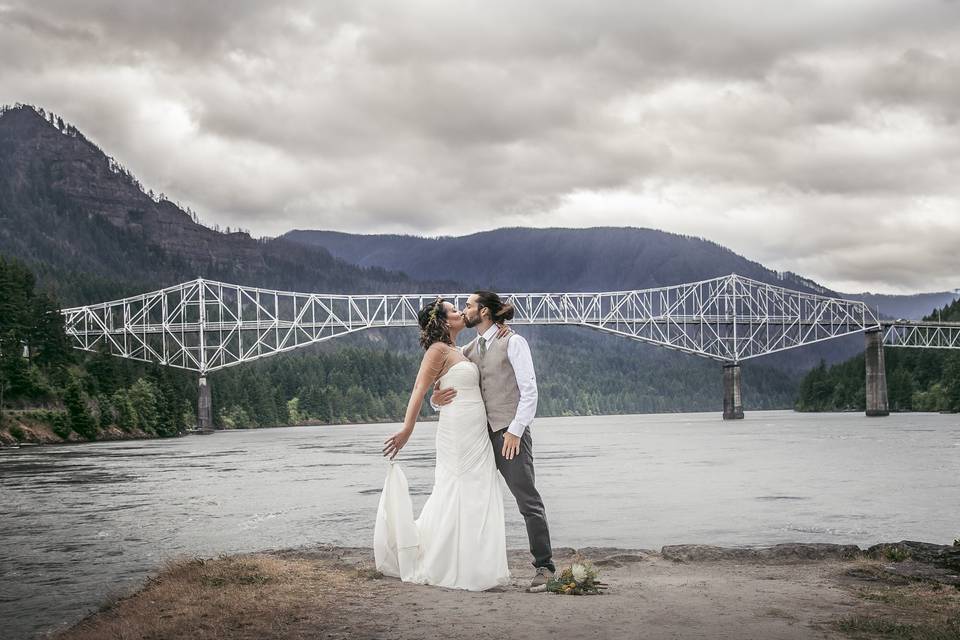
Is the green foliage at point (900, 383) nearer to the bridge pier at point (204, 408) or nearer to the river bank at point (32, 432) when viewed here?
the bridge pier at point (204, 408)

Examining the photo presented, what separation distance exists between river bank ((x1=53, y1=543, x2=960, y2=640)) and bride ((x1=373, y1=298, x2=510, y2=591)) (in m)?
0.28

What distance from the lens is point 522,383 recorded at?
30.5ft

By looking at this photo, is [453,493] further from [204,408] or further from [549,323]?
[549,323]

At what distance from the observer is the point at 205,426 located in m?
103

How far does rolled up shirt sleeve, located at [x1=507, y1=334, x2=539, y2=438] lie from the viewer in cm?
921

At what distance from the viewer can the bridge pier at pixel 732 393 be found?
120875mm

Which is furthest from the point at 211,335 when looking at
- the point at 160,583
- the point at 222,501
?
the point at 160,583

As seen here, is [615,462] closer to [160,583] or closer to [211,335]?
[160,583]

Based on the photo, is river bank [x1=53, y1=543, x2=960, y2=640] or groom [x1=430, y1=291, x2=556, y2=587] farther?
groom [x1=430, y1=291, x2=556, y2=587]

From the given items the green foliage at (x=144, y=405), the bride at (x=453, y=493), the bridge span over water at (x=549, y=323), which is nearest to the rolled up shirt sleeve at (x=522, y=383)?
the bride at (x=453, y=493)

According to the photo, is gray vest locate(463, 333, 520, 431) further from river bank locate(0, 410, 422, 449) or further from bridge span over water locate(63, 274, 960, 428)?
bridge span over water locate(63, 274, 960, 428)

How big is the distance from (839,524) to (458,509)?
35.5 ft

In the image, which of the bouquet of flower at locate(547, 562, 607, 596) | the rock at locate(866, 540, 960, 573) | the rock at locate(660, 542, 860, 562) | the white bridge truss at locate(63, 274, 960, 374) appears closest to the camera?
the bouquet of flower at locate(547, 562, 607, 596)

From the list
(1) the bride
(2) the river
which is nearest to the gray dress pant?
(1) the bride
